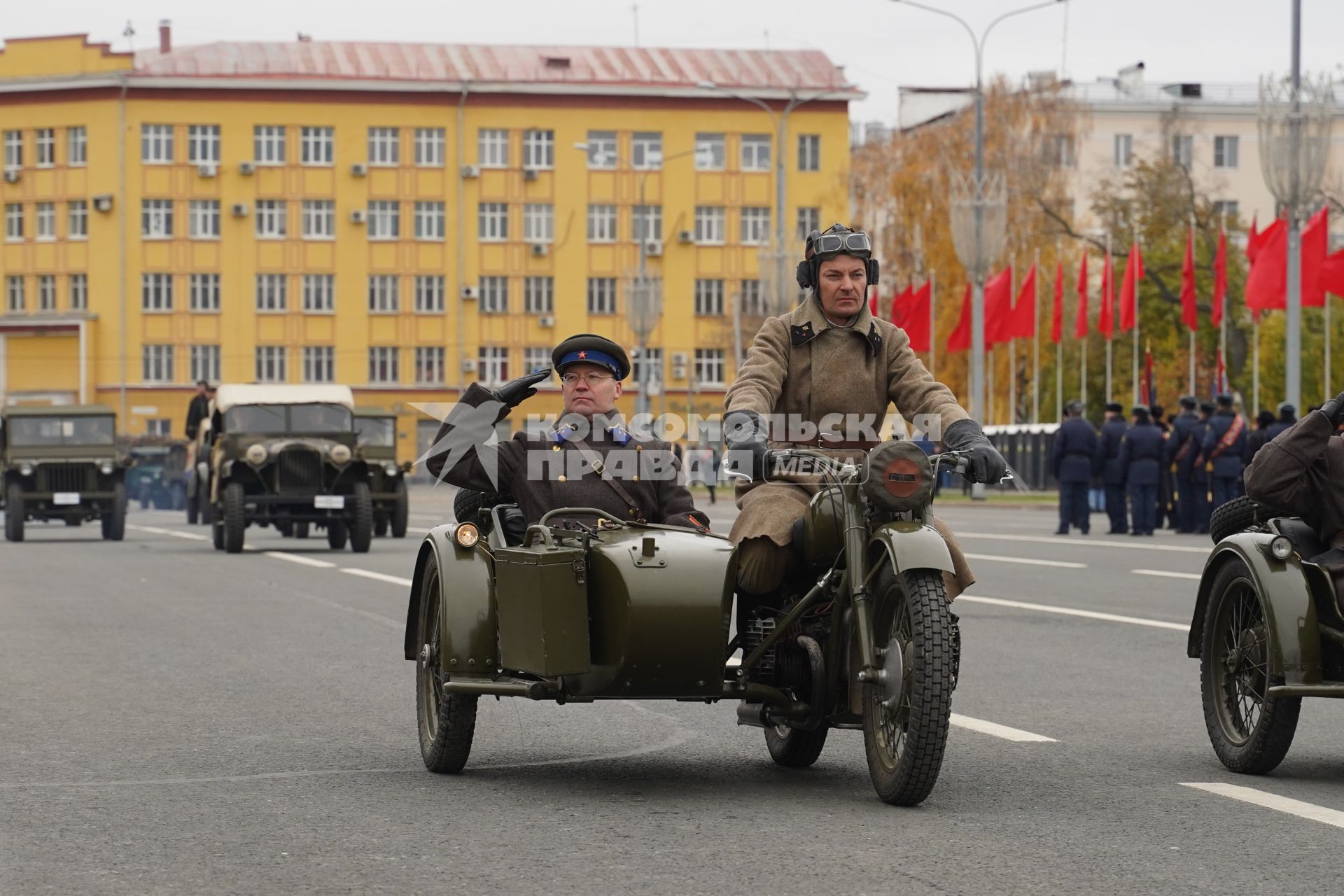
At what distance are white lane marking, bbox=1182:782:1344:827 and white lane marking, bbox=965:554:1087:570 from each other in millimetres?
14969

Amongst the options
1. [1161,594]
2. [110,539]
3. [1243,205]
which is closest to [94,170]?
[1243,205]

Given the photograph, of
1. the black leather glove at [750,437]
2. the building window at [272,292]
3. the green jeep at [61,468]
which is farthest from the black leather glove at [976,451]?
the building window at [272,292]

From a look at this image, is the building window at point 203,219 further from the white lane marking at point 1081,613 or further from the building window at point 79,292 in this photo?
the white lane marking at point 1081,613

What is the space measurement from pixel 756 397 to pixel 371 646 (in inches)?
262

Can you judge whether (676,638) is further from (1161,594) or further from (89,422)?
(89,422)

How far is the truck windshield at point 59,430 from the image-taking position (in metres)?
34.6

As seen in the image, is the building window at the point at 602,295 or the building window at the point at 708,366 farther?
the building window at the point at 708,366

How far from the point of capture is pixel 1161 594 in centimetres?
1875

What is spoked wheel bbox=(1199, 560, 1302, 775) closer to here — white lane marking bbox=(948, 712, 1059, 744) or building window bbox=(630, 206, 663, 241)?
white lane marking bbox=(948, 712, 1059, 744)

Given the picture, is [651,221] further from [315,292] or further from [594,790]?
[594,790]

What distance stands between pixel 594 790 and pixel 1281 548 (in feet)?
8.05

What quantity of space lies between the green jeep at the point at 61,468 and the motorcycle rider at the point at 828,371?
25.4m

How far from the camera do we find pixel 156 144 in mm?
88688

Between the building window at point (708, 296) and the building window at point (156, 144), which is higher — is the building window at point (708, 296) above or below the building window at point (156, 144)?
below
